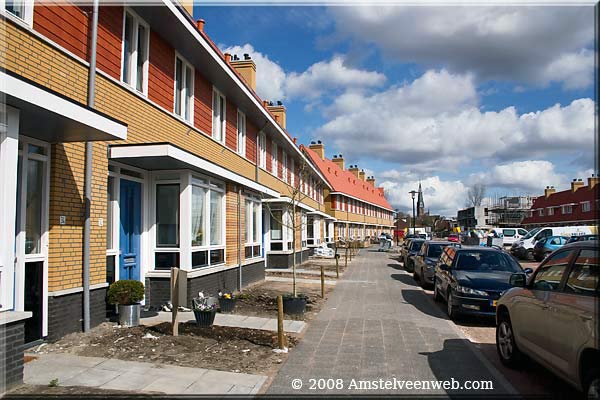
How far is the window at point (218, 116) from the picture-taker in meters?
14.0

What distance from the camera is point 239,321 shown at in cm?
884

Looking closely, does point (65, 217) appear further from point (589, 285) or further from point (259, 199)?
point (259, 199)

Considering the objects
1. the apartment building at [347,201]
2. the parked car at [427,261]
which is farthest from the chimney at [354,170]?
the parked car at [427,261]

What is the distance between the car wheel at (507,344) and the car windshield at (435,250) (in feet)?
32.9

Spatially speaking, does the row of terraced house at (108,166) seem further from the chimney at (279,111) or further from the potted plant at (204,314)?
the chimney at (279,111)

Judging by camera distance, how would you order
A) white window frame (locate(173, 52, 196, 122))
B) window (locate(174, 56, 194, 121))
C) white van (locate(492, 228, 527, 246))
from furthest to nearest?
white van (locate(492, 228, 527, 246))
window (locate(174, 56, 194, 121))
white window frame (locate(173, 52, 196, 122))

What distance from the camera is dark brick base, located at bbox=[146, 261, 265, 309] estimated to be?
9734 millimetres

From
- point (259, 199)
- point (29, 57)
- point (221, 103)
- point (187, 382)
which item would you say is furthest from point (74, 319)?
point (259, 199)

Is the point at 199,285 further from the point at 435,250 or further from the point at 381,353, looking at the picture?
the point at 435,250

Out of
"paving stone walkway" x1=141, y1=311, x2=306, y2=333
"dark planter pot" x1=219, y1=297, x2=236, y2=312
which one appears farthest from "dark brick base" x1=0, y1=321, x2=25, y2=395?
"dark planter pot" x1=219, y1=297, x2=236, y2=312

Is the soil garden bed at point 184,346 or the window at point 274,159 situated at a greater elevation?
the window at point 274,159

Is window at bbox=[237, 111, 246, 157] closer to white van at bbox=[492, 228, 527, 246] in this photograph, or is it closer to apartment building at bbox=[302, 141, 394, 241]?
apartment building at bbox=[302, 141, 394, 241]

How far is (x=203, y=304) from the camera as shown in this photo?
8367 millimetres

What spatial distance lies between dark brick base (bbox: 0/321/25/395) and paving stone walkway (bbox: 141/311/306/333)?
3317mm
